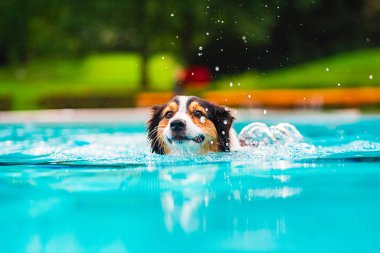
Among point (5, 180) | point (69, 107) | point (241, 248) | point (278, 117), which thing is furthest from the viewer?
point (69, 107)

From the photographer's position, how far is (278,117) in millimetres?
13352

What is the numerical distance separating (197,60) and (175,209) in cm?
2005

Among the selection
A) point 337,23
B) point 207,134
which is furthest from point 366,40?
point 207,134

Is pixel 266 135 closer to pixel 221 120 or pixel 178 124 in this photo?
pixel 221 120

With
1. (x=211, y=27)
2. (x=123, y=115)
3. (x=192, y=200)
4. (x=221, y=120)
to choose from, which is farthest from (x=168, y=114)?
(x=211, y=27)

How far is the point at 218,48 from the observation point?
24125mm

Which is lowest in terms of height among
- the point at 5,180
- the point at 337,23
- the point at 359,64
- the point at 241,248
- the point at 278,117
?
the point at 241,248

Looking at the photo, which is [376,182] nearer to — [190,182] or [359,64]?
[190,182]

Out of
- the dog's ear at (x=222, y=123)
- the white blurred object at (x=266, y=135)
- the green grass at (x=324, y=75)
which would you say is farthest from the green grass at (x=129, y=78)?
the dog's ear at (x=222, y=123)

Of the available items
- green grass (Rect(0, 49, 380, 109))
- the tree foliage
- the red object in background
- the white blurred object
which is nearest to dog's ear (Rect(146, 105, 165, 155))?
the white blurred object

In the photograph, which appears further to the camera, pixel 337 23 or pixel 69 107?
pixel 337 23

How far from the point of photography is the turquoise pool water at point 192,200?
395cm

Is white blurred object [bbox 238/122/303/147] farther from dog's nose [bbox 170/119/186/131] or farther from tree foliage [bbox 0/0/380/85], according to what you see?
tree foliage [bbox 0/0/380/85]

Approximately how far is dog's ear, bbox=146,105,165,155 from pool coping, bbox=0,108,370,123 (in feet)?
18.6
